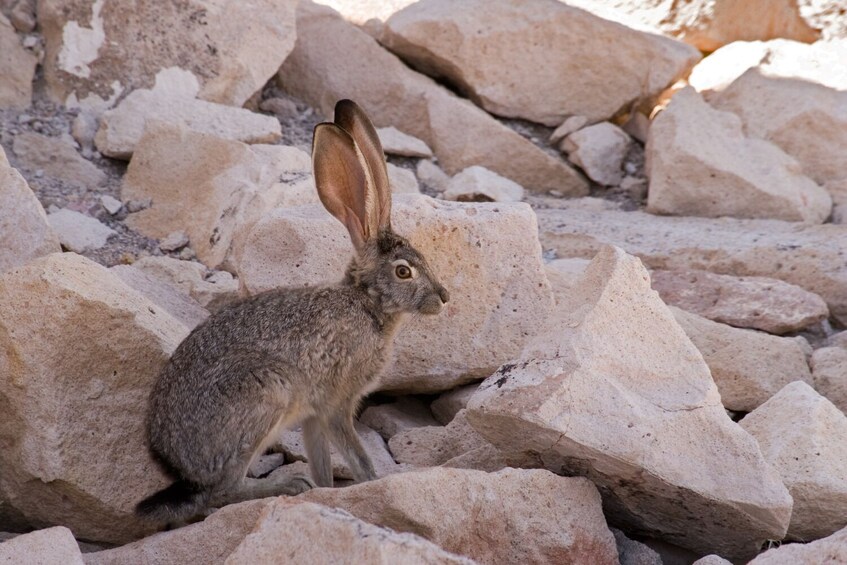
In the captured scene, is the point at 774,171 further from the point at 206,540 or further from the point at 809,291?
the point at 206,540

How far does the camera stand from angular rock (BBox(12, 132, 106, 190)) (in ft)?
24.6

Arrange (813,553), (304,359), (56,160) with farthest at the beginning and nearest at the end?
(56,160) < (304,359) < (813,553)

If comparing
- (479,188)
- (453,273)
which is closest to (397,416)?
(453,273)

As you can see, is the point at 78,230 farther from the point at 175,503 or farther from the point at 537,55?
the point at 537,55

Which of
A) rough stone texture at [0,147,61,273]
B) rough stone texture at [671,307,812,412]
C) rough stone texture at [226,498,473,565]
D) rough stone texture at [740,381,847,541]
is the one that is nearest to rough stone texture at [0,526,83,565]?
rough stone texture at [226,498,473,565]

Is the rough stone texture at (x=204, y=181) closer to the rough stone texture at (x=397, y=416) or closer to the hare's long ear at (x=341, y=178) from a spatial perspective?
the rough stone texture at (x=397, y=416)

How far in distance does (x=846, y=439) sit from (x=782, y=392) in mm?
412

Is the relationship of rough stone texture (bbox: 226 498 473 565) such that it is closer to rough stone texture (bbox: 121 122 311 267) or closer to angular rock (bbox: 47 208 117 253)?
rough stone texture (bbox: 121 122 311 267)

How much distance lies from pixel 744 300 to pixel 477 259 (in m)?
2.02

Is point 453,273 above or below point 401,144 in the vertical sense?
above

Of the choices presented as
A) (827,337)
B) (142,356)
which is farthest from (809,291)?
(142,356)

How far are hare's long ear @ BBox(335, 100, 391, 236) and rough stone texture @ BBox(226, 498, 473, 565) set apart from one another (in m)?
2.00

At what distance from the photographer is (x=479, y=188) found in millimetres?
8000

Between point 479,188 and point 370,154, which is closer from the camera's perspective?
point 370,154
